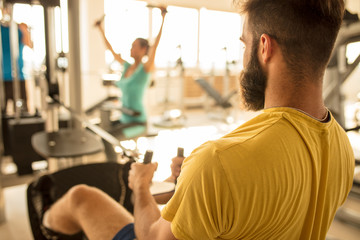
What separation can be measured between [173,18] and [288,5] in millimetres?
3255

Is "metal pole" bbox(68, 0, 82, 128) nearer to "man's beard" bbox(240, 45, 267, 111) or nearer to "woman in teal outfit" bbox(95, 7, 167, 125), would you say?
"woman in teal outfit" bbox(95, 7, 167, 125)

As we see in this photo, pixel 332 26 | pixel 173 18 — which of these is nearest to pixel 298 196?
pixel 332 26

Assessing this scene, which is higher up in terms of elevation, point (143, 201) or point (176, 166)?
point (176, 166)

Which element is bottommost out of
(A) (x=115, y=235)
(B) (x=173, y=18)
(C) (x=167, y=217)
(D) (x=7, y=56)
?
(A) (x=115, y=235)

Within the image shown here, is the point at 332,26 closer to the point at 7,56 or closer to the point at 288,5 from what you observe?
the point at 288,5

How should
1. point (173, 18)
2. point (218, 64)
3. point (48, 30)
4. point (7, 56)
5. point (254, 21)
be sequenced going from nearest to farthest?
point (254, 21) < point (48, 30) < point (7, 56) < point (173, 18) < point (218, 64)

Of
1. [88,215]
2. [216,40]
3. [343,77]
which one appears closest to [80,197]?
[88,215]

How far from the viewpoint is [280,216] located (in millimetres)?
709

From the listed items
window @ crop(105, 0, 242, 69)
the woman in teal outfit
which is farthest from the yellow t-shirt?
window @ crop(105, 0, 242, 69)

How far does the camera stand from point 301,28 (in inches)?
27.8

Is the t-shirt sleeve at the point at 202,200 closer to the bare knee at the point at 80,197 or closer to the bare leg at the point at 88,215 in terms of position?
the bare leg at the point at 88,215

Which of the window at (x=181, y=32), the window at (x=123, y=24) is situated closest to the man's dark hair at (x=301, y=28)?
the window at (x=123, y=24)

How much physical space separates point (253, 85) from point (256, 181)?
0.88ft

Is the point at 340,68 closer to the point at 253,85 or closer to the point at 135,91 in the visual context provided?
the point at 135,91
